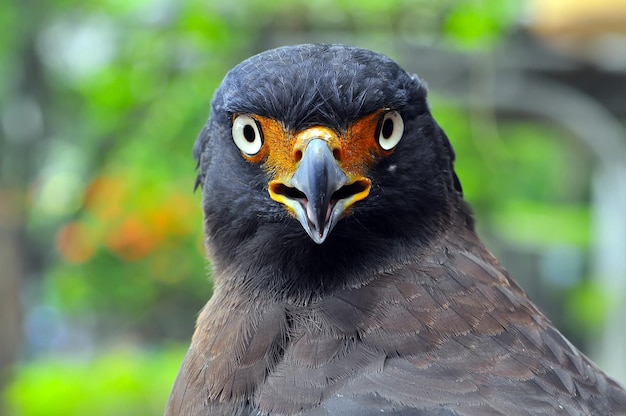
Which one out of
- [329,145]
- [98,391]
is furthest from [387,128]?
[98,391]

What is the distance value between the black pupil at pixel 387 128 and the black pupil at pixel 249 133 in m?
0.33

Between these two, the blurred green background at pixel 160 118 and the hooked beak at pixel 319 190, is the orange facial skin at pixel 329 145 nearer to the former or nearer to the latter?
the hooked beak at pixel 319 190

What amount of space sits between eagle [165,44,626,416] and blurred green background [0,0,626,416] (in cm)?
198

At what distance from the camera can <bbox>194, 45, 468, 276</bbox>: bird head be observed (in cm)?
198

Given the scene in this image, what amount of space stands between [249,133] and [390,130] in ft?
1.17

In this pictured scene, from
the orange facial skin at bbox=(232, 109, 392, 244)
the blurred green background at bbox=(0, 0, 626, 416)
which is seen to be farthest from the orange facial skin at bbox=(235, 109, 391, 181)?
the blurred green background at bbox=(0, 0, 626, 416)

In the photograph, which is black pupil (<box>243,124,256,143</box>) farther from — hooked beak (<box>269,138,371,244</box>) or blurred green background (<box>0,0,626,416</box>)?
blurred green background (<box>0,0,626,416</box>)

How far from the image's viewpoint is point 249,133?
214 centimetres

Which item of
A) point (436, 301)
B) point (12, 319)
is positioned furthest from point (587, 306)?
point (436, 301)

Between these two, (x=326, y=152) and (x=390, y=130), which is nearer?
(x=326, y=152)

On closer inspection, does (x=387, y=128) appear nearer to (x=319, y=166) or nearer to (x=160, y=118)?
(x=319, y=166)

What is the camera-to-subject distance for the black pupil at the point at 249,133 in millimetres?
2127

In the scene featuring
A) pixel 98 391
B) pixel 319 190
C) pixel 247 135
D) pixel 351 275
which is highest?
pixel 247 135

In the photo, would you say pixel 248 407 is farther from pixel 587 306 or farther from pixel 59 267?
pixel 587 306
